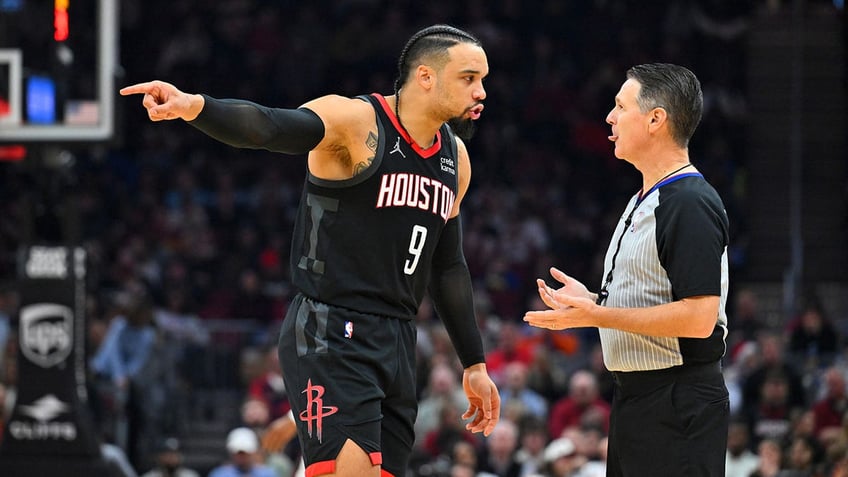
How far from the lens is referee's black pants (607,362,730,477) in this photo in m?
4.70

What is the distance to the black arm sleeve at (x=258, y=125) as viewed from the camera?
4.54m

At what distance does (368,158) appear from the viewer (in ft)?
16.7

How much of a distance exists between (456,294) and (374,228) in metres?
0.73

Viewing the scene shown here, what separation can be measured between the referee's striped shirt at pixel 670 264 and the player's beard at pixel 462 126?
909 millimetres

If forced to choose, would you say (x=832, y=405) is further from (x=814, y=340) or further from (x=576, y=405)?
(x=576, y=405)

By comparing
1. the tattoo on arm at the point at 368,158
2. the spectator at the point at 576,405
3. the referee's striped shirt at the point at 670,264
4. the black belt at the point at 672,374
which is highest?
the tattoo on arm at the point at 368,158

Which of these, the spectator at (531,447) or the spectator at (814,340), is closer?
the spectator at (531,447)

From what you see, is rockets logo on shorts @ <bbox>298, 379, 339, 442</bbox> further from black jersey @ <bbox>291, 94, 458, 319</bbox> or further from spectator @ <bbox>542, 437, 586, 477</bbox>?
spectator @ <bbox>542, 437, 586, 477</bbox>

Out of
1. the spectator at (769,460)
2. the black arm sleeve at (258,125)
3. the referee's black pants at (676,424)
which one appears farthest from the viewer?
the spectator at (769,460)

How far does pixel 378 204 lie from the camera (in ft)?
16.9

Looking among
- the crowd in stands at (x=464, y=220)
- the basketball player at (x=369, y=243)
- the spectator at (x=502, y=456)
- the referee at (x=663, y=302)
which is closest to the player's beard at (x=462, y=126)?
the basketball player at (x=369, y=243)

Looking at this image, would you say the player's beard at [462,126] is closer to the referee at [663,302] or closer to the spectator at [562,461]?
the referee at [663,302]

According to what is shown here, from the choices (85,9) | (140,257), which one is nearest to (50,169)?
(140,257)

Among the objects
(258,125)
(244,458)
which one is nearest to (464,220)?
(244,458)
